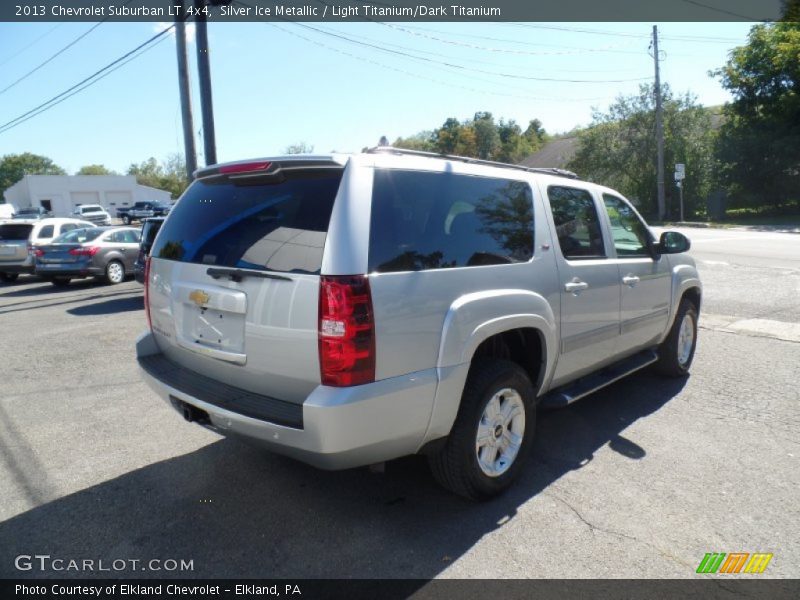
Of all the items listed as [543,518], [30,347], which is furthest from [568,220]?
[30,347]

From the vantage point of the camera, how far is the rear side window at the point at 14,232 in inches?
594

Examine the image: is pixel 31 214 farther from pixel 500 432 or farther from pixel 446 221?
pixel 500 432

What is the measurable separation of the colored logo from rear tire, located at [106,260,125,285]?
14.2m

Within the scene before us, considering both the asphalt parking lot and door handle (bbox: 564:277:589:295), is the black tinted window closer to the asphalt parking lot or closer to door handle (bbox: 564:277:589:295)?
door handle (bbox: 564:277:589:295)

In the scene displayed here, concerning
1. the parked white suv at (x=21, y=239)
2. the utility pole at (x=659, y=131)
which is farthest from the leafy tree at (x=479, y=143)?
the parked white suv at (x=21, y=239)

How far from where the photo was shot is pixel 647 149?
35.8m

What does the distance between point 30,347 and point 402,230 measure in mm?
6733

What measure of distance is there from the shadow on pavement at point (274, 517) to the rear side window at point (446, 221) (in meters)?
1.43

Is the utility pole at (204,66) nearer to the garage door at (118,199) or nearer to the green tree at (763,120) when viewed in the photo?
the green tree at (763,120)

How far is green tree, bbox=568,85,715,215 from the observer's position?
34.7m

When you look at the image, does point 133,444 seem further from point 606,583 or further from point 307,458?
point 606,583

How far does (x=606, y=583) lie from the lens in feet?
8.82

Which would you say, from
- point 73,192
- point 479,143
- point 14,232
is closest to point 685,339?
point 14,232

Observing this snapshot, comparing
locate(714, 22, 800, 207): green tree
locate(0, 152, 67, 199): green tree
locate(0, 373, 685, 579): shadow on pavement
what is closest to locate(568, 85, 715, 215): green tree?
locate(714, 22, 800, 207): green tree
